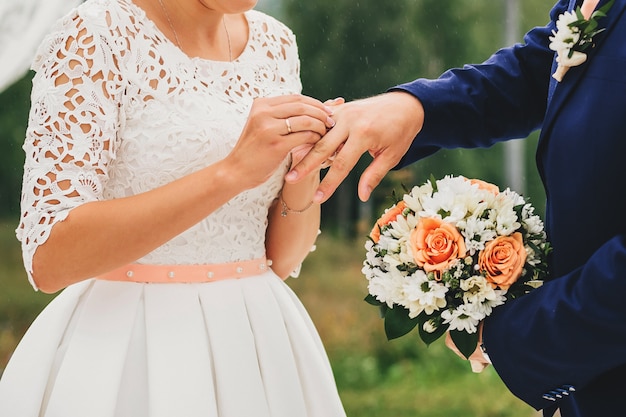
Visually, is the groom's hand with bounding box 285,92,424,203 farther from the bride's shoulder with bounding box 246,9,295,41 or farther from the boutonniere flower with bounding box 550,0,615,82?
the bride's shoulder with bounding box 246,9,295,41

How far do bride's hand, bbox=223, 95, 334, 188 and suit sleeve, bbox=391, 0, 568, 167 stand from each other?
255mm

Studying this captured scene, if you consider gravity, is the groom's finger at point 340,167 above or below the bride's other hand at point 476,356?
above

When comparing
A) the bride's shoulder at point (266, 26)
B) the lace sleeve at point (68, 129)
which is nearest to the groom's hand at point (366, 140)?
the lace sleeve at point (68, 129)

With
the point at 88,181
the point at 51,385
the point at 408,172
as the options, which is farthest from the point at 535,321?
the point at 408,172

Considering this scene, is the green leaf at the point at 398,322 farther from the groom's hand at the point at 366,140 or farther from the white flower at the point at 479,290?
the groom's hand at the point at 366,140

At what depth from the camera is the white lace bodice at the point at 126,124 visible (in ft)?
5.49

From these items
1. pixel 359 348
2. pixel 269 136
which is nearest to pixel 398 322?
pixel 269 136

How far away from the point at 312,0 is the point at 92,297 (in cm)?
305

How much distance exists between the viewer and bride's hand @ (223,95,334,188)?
1.65 m

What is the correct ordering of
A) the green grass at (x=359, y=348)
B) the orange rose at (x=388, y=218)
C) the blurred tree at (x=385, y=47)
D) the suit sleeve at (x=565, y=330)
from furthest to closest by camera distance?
the blurred tree at (x=385, y=47)
the green grass at (x=359, y=348)
the orange rose at (x=388, y=218)
the suit sleeve at (x=565, y=330)

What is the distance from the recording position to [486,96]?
180cm

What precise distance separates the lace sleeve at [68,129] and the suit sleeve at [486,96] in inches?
25.6

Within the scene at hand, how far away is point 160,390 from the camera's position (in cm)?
168

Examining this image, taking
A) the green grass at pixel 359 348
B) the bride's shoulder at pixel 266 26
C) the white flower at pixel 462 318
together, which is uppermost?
the bride's shoulder at pixel 266 26
